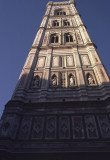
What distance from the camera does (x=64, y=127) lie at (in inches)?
267

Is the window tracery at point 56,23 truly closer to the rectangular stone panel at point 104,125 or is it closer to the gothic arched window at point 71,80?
the gothic arched window at point 71,80

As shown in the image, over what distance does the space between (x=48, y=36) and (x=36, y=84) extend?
764cm

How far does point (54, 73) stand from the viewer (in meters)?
10.4

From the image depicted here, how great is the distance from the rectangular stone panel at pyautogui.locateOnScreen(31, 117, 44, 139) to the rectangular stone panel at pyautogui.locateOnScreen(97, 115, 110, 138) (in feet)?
7.91

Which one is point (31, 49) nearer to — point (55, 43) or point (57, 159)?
point (55, 43)

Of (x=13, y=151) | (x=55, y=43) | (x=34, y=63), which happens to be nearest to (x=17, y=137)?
(x=13, y=151)

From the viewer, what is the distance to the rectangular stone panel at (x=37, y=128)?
21.5 ft

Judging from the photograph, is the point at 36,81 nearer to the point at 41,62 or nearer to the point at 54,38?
the point at 41,62

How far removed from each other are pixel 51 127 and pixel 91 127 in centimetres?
164

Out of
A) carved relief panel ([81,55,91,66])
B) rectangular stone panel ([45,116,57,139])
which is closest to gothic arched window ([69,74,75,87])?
carved relief panel ([81,55,91,66])

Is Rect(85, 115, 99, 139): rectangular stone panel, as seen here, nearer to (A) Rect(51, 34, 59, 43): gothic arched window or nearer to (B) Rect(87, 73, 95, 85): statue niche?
(B) Rect(87, 73, 95, 85): statue niche

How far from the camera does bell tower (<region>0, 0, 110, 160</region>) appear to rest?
19.6ft

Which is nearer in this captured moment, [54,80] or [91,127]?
[91,127]

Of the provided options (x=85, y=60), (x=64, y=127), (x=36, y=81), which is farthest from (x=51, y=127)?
(x=85, y=60)
